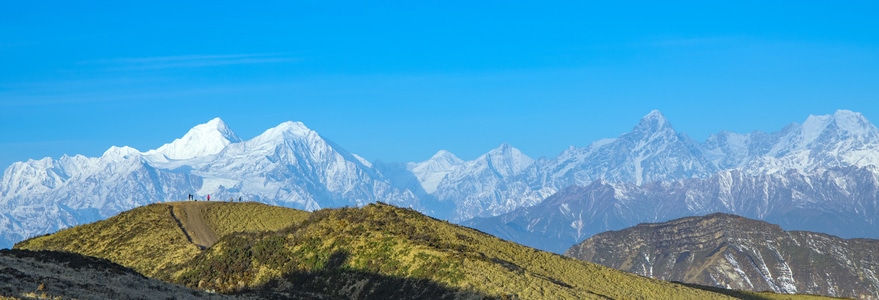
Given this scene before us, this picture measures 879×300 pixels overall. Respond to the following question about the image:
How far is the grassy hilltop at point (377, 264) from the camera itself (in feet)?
254

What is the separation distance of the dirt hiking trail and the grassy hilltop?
1.58 m

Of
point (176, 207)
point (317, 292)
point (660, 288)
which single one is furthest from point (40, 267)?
point (176, 207)

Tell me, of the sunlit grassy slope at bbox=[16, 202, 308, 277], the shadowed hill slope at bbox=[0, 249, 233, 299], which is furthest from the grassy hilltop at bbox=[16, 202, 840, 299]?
the shadowed hill slope at bbox=[0, 249, 233, 299]

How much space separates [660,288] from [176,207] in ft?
224

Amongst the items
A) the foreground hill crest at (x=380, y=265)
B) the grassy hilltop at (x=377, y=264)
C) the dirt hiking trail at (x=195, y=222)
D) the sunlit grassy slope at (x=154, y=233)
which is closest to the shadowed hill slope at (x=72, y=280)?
the foreground hill crest at (x=380, y=265)

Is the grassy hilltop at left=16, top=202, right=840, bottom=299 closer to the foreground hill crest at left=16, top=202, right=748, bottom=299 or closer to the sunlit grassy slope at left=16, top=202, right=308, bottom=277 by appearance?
the foreground hill crest at left=16, top=202, right=748, bottom=299

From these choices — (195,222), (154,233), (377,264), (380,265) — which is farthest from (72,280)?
(195,222)

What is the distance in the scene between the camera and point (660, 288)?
9288cm

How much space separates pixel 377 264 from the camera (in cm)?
8375

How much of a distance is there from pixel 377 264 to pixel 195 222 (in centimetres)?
5026

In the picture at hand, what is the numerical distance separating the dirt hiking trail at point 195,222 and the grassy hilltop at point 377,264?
158 centimetres

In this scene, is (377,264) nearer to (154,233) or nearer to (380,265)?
(380,265)

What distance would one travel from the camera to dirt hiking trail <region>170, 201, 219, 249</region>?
118m

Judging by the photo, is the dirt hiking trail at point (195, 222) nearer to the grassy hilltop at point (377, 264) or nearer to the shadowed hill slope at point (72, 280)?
the grassy hilltop at point (377, 264)
